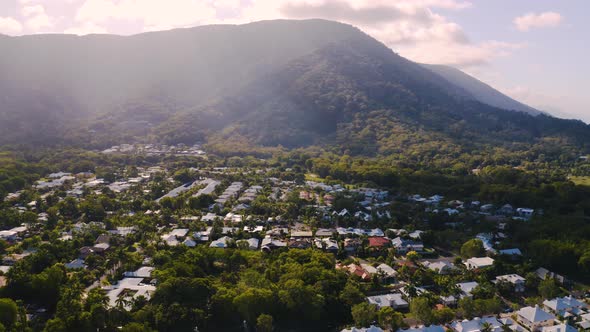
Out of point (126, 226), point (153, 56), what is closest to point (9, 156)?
point (126, 226)

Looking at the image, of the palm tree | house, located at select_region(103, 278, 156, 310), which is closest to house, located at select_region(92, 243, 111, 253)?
house, located at select_region(103, 278, 156, 310)

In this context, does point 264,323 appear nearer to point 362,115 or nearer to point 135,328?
point 135,328

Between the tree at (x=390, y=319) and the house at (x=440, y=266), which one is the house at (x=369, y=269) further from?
the tree at (x=390, y=319)

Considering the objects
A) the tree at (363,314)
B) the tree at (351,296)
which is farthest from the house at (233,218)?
the tree at (363,314)

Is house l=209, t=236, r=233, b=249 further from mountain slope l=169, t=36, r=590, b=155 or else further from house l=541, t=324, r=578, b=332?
mountain slope l=169, t=36, r=590, b=155

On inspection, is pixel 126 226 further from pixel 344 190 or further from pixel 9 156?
pixel 9 156

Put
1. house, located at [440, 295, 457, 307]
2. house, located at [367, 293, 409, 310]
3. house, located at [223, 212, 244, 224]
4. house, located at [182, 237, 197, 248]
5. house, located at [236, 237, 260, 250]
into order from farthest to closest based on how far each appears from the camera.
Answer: house, located at [223, 212, 244, 224], house, located at [182, 237, 197, 248], house, located at [236, 237, 260, 250], house, located at [440, 295, 457, 307], house, located at [367, 293, 409, 310]
